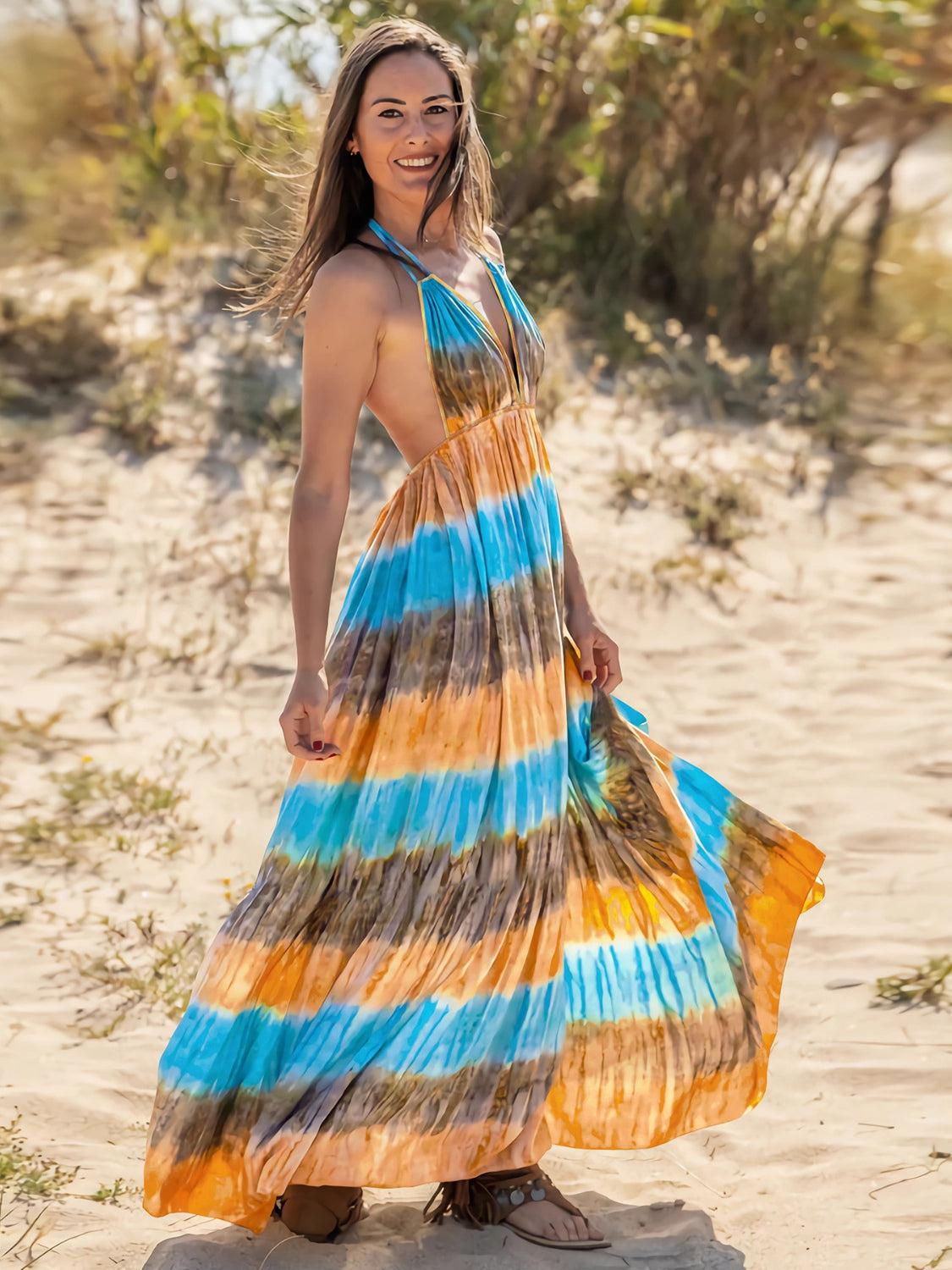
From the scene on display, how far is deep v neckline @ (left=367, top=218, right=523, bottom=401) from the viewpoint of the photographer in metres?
2.20

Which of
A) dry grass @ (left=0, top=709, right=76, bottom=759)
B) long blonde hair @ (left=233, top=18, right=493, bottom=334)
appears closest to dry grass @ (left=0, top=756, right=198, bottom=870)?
dry grass @ (left=0, top=709, right=76, bottom=759)

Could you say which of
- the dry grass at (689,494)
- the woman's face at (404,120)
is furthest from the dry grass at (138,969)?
the dry grass at (689,494)

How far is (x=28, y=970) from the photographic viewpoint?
316cm

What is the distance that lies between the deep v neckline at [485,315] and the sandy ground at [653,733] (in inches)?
49.3

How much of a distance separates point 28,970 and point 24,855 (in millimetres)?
474

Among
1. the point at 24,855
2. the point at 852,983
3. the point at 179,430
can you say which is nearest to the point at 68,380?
the point at 179,430

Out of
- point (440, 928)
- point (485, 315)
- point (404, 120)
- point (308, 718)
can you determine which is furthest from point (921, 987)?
point (404, 120)

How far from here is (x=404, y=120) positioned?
7.14ft

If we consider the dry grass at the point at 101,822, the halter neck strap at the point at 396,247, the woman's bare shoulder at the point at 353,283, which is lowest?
the dry grass at the point at 101,822

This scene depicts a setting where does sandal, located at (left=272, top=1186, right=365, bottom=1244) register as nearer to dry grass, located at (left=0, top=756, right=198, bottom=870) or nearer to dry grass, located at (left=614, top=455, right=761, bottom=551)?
dry grass, located at (left=0, top=756, right=198, bottom=870)

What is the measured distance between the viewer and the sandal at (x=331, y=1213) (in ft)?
7.46

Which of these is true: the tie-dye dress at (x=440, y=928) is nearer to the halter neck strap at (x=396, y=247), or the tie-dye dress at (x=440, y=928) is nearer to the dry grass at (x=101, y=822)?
the halter neck strap at (x=396, y=247)

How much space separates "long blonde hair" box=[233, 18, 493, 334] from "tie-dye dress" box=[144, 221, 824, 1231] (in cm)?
9

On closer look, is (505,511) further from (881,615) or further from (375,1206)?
(881,615)
